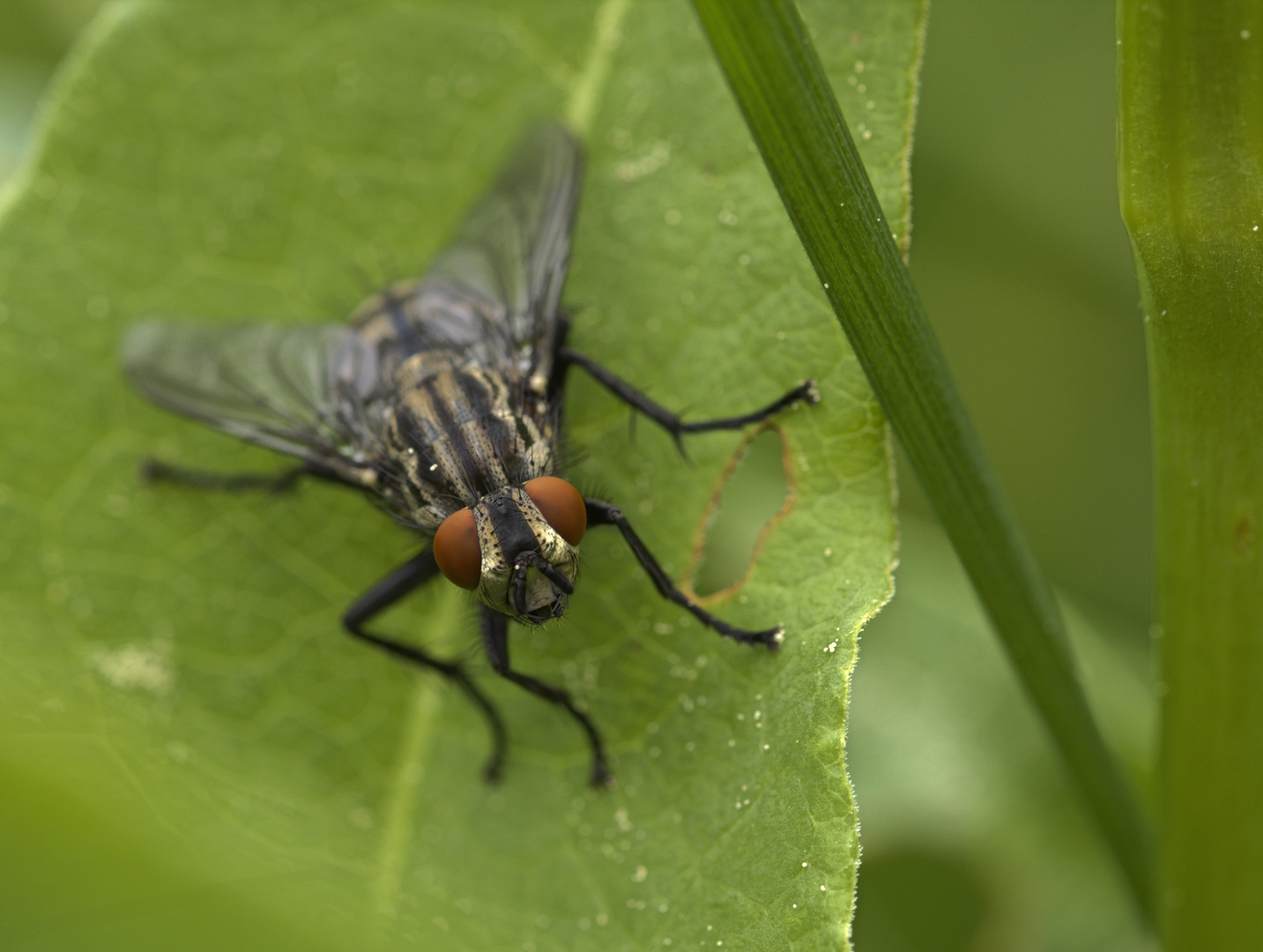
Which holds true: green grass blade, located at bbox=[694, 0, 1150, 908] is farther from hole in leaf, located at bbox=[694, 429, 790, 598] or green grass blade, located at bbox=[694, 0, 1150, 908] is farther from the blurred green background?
the blurred green background

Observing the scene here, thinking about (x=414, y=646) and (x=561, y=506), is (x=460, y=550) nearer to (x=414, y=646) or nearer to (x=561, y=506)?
(x=561, y=506)

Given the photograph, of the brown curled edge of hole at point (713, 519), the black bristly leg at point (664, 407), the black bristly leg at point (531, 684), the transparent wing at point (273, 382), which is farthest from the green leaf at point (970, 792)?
the transparent wing at point (273, 382)

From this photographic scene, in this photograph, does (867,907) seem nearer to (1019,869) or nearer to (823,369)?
(1019,869)

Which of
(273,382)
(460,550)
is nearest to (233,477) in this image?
(273,382)

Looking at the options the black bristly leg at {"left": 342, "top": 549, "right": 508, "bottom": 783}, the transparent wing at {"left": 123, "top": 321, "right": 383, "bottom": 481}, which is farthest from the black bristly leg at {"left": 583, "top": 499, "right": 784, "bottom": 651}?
the transparent wing at {"left": 123, "top": 321, "right": 383, "bottom": 481}

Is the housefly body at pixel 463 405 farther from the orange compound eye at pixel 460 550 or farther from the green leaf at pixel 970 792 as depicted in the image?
the green leaf at pixel 970 792

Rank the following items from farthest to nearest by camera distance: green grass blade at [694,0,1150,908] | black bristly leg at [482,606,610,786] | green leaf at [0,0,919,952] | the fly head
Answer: black bristly leg at [482,606,610,786]
the fly head
green leaf at [0,0,919,952]
green grass blade at [694,0,1150,908]

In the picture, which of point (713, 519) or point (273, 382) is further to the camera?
point (273, 382)
